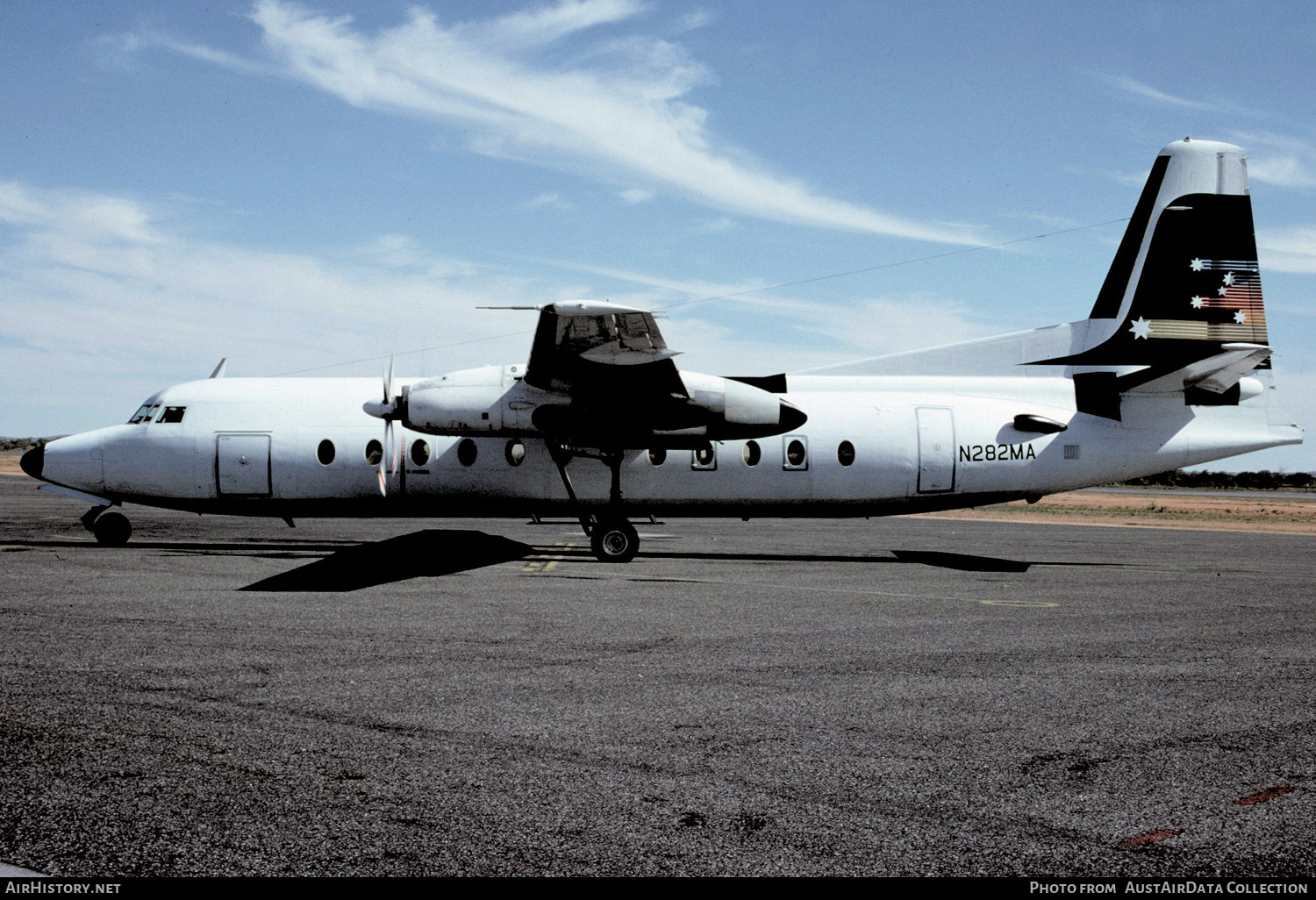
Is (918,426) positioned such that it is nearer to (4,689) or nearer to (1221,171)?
(1221,171)

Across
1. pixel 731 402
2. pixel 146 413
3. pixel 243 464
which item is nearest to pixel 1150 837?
pixel 731 402

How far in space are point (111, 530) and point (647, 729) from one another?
60.9ft

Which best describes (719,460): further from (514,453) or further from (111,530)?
(111,530)

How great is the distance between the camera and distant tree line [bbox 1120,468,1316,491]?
90250 mm

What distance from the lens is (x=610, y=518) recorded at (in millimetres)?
19344

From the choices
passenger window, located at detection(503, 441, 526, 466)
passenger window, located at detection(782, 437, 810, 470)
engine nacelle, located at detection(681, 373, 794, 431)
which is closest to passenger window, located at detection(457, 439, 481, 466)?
passenger window, located at detection(503, 441, 526, 466)

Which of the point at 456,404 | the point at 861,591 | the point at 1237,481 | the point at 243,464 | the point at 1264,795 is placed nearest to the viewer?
the point at 1264,795

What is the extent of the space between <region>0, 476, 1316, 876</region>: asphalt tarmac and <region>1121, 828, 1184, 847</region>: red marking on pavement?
17 millimetres

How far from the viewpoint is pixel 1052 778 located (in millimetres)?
5766

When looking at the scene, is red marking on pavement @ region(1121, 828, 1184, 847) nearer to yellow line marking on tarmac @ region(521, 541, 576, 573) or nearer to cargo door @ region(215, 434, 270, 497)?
yellow line marking on tarmac @ region(521, 541, 576, 573)

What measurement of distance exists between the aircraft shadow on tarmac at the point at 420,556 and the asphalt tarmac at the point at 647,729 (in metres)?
1.71

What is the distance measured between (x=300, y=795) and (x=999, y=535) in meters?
27.9

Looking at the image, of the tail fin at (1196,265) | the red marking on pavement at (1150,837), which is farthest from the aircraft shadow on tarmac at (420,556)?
the red marking on pavement at (1150,837)

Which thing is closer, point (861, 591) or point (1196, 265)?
point (861, 591)
